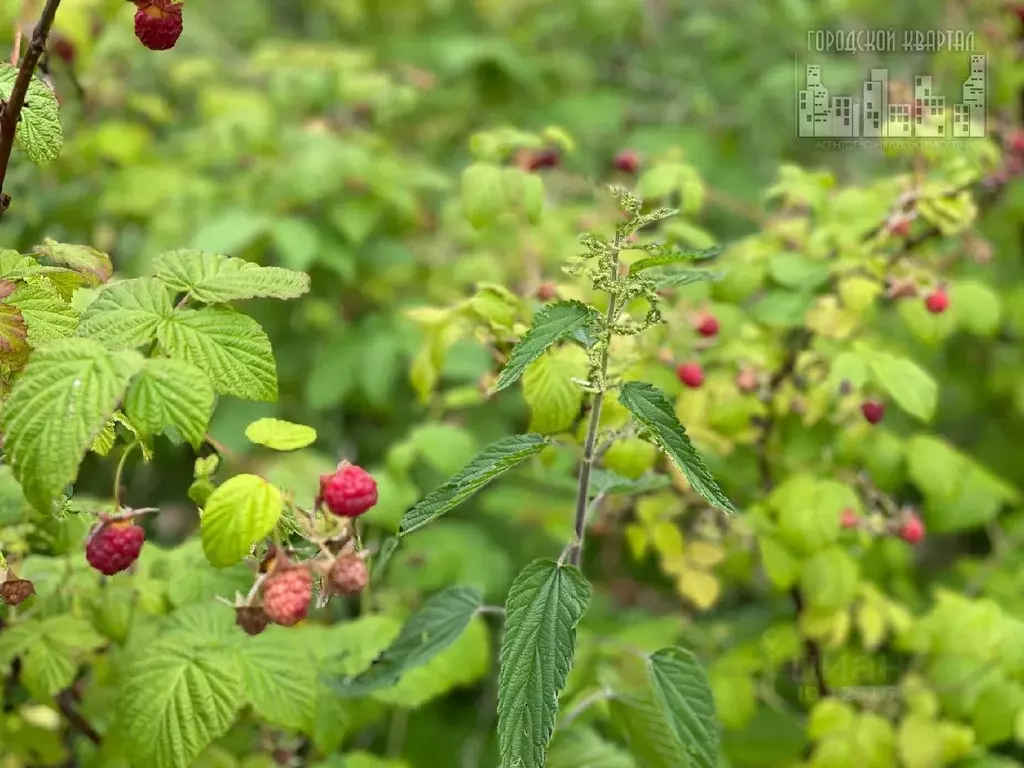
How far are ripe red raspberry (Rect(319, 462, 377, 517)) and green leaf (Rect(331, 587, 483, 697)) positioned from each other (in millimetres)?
361

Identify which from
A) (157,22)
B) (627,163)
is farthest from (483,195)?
(157,22)

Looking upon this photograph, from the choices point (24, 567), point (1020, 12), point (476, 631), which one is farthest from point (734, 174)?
point (24, 567)

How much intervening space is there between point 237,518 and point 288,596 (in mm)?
84

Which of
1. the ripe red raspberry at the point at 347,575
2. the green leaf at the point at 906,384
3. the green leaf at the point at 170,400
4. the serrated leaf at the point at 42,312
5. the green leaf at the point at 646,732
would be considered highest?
the serrated leaf at the point at 42,312

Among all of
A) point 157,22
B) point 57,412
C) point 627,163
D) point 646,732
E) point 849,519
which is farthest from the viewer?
point 627,163

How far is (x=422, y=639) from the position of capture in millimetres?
1266

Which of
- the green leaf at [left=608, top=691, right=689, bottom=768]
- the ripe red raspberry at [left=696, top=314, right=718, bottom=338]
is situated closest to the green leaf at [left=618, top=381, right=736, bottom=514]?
the green leaf at [left=608, top=691, right=689, bottom=768]

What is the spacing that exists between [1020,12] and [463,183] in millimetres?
1580

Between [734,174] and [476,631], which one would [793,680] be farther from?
[734,174]

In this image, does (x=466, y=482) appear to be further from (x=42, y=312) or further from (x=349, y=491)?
(x=42, y=312)

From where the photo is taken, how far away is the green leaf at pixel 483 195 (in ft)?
5.33

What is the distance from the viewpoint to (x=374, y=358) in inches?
93.2

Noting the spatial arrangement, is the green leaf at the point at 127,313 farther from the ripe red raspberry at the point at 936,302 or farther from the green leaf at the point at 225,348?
the ripe red raspberry at the point at 936,302
